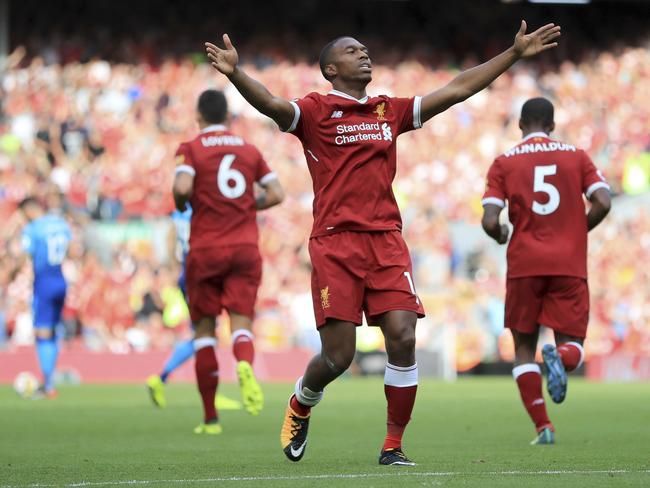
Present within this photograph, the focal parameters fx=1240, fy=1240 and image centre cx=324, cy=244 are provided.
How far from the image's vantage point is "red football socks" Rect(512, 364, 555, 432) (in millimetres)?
8289

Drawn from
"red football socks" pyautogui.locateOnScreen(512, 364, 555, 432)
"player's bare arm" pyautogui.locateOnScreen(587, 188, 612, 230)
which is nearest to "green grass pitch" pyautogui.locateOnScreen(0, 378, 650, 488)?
"red football socks" pyautogui.locateOnScreen(512, 364, 555, 432)

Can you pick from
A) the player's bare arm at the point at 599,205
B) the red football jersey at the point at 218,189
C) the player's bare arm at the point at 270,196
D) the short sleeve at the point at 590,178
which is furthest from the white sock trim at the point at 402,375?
the player's bare arm at the point at 270,196

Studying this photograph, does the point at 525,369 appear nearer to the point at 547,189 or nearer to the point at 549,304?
the point at 549,304

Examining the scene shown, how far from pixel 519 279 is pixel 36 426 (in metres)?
4.26

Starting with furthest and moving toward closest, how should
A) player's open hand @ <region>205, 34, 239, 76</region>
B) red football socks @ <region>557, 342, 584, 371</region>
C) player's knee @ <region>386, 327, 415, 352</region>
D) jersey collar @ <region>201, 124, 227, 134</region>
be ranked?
jersey collar @ <region>201, 124, 227, 134</region>, red football socks @ <region>557, 342, 584, 371</region>, player's knee @ <region>386, 327, 415, 352</region>, player's open hand @ <region>205, 34, 239, 76</region>

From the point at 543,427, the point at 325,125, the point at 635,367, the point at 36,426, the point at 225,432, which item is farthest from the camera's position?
the point at 635,367

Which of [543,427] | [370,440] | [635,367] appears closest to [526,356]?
[543,427]

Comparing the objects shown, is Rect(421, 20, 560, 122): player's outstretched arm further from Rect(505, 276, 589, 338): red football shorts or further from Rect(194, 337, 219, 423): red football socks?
Rect(194, 337, 219, 423): red football socks

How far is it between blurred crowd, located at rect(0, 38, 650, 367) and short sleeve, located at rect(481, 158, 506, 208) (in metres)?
12.7

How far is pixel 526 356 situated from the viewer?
849 cm

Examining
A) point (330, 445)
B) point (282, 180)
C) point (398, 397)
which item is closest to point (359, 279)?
point (398, 397)

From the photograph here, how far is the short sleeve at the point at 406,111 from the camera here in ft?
21.6

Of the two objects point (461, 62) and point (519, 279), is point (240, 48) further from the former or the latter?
point (519, 279)

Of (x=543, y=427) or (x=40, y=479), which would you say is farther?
(x=543, y=427)
